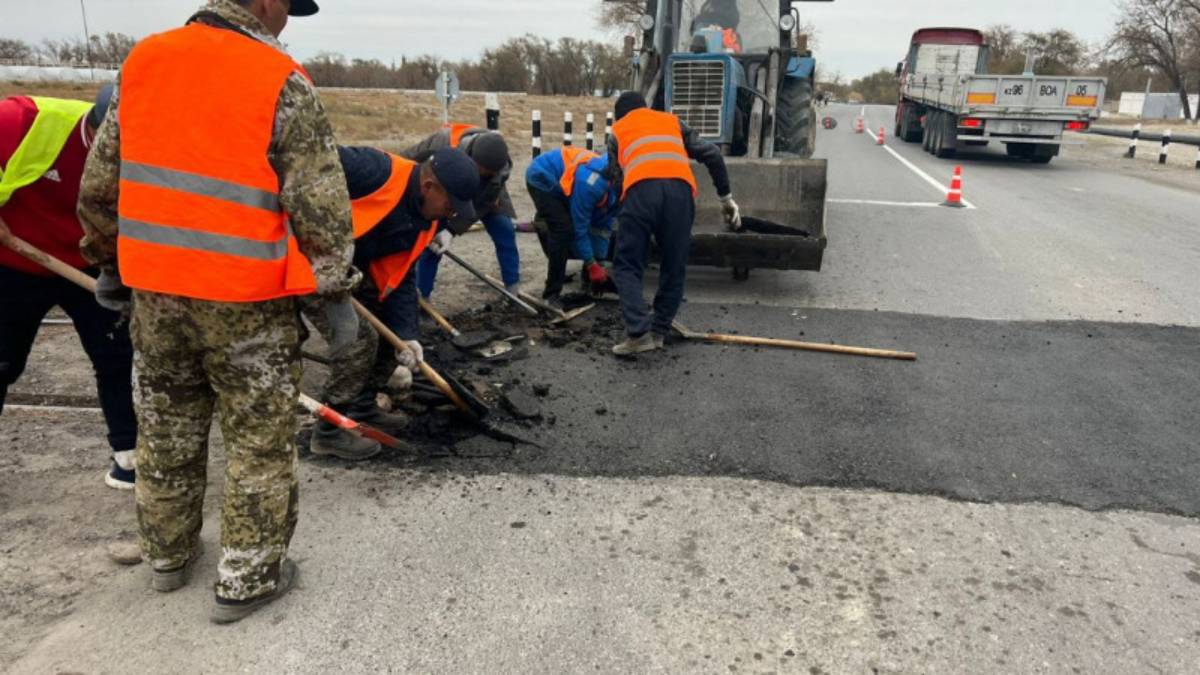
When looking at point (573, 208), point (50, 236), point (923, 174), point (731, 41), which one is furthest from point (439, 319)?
point (923, 174)

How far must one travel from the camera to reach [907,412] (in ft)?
13.5

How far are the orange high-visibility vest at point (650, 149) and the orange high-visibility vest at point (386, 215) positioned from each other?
1.81 m

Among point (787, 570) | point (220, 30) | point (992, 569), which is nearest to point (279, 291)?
point (220, 30)

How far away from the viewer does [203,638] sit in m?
2.39

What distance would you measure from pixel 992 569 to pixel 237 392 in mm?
2585

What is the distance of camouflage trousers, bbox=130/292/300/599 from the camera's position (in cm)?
235

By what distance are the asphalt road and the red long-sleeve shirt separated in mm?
982

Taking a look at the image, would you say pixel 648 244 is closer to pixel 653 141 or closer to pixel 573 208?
pixel 653 141

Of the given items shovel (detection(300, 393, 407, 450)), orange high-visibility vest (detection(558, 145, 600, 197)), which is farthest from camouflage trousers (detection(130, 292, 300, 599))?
orange high-visibility vest (detection(558, 145, 600, 197))

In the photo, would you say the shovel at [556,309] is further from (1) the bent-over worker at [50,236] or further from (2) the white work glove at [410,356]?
(1) the bent-over worker at [50,236]

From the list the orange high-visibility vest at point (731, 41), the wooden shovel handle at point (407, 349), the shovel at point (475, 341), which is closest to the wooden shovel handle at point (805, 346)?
the shovel at point (475, 341)

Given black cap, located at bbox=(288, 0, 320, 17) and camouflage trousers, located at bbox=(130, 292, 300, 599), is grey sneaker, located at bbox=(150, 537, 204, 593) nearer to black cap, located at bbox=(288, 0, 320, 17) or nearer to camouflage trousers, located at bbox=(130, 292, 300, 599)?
camouflage trousers, located at bbox=(130, 292, 300, 599)

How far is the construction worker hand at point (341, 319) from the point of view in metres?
2.60

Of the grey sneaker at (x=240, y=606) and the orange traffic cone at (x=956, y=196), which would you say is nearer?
the grey sneaker at (x=240, y=606)
